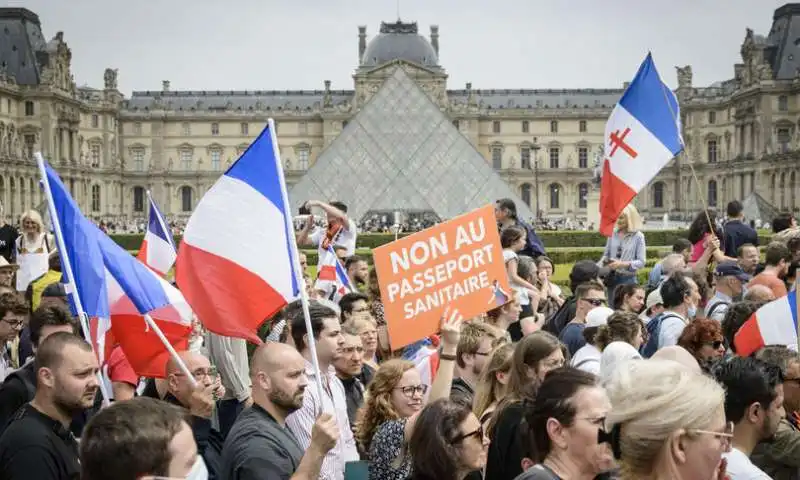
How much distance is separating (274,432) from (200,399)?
0.69 m

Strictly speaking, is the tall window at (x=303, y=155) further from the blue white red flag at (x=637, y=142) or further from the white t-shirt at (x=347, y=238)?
the blue white red flag at (x=637, y=142)

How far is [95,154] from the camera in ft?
229

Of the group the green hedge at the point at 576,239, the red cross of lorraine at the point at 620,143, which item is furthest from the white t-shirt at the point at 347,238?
the green hedge at the point at 576,239

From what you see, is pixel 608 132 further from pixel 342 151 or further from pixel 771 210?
pixel 771 210

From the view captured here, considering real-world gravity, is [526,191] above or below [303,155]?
below

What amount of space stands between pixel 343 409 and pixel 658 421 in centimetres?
217

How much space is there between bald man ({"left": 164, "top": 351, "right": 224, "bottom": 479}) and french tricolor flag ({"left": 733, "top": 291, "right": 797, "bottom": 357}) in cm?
248

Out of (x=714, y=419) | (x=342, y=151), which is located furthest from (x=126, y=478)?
(x=342, y=151)

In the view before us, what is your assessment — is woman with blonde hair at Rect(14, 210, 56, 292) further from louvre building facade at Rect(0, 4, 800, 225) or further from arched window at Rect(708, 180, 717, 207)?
arched window at Rect(708, 180, 717, 207)

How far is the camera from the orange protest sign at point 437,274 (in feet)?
15.8

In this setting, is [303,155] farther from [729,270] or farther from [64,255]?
[64,255]

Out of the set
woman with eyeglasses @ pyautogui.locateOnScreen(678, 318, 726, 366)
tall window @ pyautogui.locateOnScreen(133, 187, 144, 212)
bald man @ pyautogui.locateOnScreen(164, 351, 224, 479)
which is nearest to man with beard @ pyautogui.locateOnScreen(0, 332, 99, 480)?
bald man @ pyautogui.locateOnScreen(164, 351, 224, 479)

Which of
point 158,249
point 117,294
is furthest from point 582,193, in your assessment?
point 117,294

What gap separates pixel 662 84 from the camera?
7.99 metres
